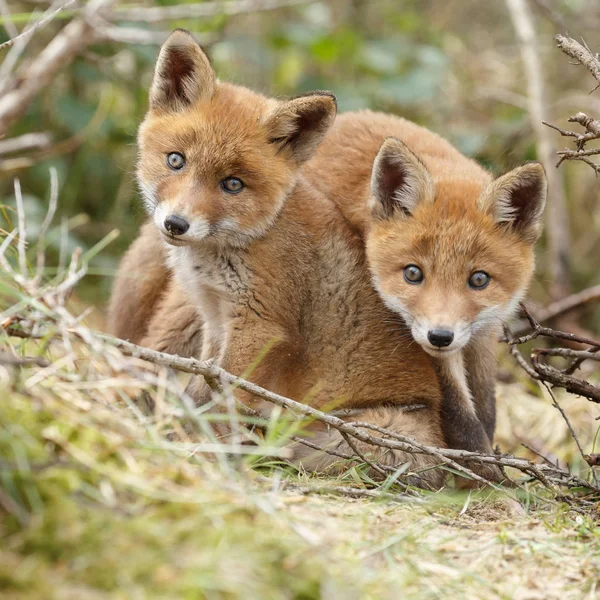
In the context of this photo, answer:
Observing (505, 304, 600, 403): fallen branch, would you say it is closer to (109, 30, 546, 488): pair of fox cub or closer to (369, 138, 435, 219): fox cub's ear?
(109, 30, 546, 488): pair of fox cub

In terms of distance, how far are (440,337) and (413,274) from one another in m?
0.46

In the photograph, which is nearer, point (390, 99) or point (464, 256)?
point (464, 256)

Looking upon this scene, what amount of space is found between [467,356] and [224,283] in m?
1.47

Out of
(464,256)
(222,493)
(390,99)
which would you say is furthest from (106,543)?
(390,99)

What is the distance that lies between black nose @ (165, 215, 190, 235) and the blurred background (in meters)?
3.03

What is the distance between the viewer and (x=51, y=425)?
2.29 meters

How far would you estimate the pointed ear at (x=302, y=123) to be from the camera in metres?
4.21

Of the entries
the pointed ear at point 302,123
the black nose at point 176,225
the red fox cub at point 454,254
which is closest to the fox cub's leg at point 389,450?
the red fox cub at point 454,254

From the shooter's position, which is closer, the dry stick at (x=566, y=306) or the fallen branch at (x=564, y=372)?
the fallen branch at (x=564, y=372)

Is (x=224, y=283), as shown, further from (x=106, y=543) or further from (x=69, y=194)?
(x=69, y=194)

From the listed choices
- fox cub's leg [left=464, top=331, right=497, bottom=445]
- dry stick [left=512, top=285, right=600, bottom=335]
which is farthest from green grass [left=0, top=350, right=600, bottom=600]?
dry stick [left=512, top=285, right=600, bottom=335]

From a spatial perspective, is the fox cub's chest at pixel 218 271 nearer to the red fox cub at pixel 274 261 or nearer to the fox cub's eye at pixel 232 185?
the red fox cub at pixel 274 261

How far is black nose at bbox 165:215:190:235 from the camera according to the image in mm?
3844

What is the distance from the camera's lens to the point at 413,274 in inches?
165
